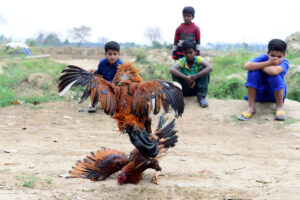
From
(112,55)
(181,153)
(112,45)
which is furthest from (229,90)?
(181,153)

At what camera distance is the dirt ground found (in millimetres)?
2824

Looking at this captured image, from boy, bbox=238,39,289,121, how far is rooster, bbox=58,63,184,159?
10.2 ft

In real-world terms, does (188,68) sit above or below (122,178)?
above

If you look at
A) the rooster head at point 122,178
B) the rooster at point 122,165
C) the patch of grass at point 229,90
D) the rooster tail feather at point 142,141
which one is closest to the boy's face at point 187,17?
the patch of grass at point 229,90

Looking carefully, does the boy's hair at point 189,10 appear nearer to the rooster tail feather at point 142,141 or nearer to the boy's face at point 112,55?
the boy's face at point 112,55

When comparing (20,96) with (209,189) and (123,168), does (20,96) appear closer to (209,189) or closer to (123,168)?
(123,168)

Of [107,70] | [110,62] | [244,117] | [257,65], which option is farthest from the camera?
[107,70]

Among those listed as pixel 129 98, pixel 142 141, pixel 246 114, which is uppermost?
pixel 129 98

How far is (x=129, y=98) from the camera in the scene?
2840 millimetres

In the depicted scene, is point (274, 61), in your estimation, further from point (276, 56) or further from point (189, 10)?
point (189, 10)

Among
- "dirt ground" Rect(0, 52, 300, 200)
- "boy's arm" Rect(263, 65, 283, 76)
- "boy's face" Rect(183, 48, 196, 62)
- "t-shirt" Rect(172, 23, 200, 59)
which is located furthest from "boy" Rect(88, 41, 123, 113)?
"boy's arm" Rect(263, 65, 283, 76)

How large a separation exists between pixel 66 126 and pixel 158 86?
9.47 feet

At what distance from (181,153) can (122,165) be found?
1.18m

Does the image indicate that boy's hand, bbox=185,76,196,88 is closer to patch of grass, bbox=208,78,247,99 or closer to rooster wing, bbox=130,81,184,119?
patch of grass, bbox=208,78,247,99
